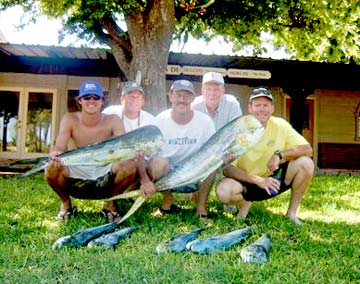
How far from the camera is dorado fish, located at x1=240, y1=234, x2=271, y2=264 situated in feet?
10.9

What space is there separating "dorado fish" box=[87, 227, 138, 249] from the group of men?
727mm

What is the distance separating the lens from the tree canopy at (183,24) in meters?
9.34

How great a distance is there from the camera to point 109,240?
374cm

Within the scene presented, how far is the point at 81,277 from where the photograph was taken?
294cm

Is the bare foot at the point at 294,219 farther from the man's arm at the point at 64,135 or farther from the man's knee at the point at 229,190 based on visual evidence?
the man's arm at the point at 64,135

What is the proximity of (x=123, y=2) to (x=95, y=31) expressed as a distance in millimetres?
1621

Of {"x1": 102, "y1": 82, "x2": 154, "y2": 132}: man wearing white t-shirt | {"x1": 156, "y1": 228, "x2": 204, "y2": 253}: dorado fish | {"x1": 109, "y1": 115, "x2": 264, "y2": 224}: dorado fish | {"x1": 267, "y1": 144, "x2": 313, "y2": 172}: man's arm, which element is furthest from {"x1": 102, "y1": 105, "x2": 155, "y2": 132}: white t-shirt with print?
{"x1": 156, "y1": 228, "x2": 204, "y2": 253}: dorado fish

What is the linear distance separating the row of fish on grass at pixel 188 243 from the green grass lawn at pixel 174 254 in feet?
0.22

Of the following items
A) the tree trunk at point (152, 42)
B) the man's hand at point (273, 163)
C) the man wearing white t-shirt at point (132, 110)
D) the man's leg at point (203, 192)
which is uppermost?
the tree trunk at point (152, 42)

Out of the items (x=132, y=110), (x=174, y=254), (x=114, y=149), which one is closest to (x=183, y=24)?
(x=132, y=110)

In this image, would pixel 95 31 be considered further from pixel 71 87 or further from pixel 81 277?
pixel 81 277

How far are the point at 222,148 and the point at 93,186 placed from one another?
1.38 m

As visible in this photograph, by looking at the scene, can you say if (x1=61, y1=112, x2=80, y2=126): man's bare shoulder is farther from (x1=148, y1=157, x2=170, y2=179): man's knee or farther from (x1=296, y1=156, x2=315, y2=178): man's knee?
(x1=296, y1=156, x2=315, y2=178): man's knee

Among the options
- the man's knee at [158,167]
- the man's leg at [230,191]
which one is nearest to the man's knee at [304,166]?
the man's leg at [230,191]
